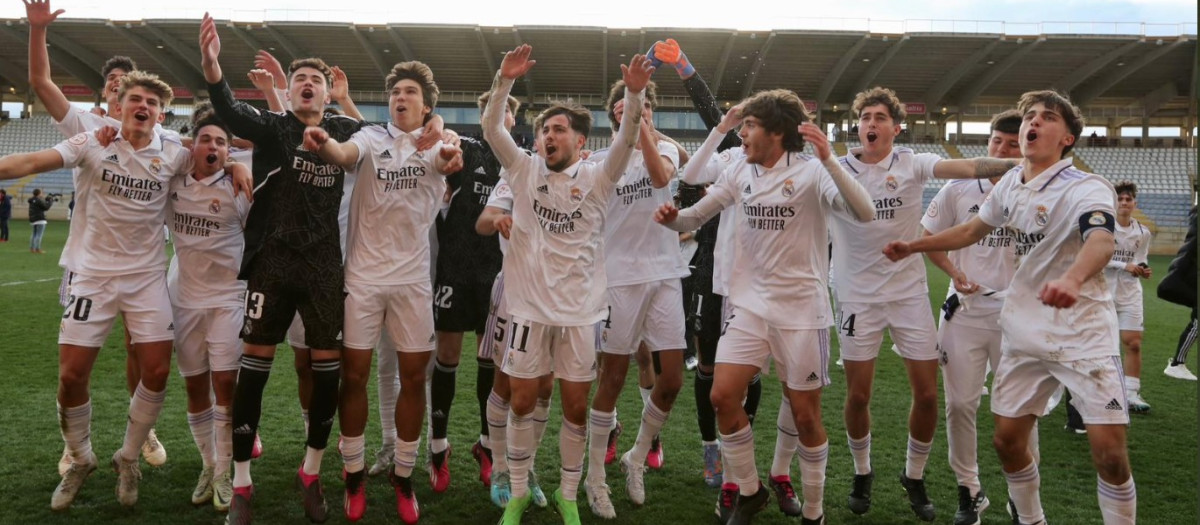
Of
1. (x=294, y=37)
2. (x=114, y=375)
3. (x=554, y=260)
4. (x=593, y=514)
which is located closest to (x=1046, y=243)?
(x=554, y=260)

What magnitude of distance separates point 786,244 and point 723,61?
107 feet

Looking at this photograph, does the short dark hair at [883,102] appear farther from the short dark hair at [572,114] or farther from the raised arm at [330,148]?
the raised arm at [330,148]

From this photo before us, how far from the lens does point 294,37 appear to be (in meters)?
33.7

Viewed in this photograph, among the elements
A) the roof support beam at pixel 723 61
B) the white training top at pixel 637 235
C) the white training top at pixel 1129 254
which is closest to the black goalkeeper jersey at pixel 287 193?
the white training top at pixel 637 235

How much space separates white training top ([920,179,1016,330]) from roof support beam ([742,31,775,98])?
29925 millimetres

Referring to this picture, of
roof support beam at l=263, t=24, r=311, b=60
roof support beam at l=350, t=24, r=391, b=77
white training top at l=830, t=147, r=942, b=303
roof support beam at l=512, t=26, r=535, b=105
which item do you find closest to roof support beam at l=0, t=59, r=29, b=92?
roof support beam at l=263, t=24, r=311, b=60

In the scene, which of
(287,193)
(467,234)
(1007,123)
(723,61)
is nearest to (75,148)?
(287,193)

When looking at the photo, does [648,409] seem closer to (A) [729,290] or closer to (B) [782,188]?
(A) [729,290]

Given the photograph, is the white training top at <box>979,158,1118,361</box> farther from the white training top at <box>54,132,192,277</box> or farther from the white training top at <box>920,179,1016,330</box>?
the white training top at <box>54,132,192,277</box>

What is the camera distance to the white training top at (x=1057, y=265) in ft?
11.1

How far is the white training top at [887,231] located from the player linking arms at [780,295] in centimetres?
51

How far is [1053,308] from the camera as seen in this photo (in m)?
3.48

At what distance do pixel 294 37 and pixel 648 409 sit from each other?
33.4m

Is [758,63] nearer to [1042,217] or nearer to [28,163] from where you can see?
[1042,217]
